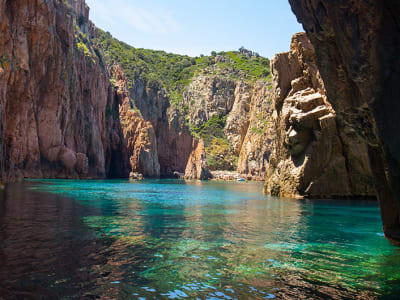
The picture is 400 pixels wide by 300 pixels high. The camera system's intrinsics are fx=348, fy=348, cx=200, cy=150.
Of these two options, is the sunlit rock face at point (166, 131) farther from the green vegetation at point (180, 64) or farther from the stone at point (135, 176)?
the stone at point (135, 176)

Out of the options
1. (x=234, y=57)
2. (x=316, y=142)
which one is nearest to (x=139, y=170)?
(x=316, y=142)

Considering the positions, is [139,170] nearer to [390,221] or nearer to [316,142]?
[316,142]

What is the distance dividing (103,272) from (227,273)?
9.88 feet

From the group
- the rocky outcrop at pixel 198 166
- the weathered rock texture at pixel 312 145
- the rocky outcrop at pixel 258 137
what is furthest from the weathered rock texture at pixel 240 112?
the weathered rock texture at pixel 312 145

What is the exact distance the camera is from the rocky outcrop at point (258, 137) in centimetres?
11450

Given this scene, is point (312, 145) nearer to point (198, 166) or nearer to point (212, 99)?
point (198, 166)

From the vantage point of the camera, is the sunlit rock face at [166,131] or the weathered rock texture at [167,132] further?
the sunlit rock face at [166,131]

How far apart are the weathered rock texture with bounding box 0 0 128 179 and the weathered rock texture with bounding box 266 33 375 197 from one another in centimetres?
3037

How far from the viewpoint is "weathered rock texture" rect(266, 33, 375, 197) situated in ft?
104

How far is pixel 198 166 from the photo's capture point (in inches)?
4469

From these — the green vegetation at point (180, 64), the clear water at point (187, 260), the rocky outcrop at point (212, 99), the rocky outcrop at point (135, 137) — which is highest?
the green vegetation at point (180, 64)

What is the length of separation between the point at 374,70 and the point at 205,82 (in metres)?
150

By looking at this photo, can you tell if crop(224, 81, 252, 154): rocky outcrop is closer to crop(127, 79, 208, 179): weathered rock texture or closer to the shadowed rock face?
crop(127, 79, 208, 179): weathered rock texture

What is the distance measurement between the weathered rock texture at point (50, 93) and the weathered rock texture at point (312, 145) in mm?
30372
